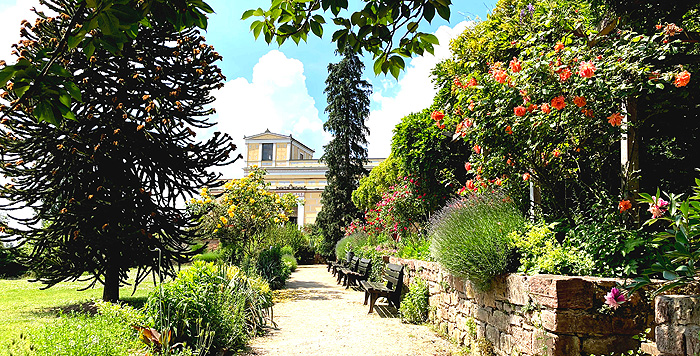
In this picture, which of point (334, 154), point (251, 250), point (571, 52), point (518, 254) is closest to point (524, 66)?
point (571, 52)

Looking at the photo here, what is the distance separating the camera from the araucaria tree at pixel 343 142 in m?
23.8

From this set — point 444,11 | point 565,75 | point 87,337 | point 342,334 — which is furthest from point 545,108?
point 87,337

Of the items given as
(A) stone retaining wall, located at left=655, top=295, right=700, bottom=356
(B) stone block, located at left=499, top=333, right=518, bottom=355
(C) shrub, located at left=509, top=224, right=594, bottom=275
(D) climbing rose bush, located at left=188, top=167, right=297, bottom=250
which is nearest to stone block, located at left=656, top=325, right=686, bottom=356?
(A) stone retaining wall, located at left=655, top=295, right=700, bottom=356

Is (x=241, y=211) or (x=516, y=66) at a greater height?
(x=516, y=66)

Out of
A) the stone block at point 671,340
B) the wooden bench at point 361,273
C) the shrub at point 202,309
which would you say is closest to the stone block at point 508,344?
the stone block at point 671,340

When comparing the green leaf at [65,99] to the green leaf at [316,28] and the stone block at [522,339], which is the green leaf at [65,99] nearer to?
the green leaf at [316,28]

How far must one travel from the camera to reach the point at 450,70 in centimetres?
920

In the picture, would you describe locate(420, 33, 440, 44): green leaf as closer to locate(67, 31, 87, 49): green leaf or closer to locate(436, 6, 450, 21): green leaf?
locate(436, 6, 450, 21): green leaf

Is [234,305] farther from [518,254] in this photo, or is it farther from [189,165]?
[518,254]

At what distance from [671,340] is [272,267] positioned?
1025 centimetres

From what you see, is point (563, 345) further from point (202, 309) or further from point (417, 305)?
point (417, 305)

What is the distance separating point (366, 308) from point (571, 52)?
5.95m

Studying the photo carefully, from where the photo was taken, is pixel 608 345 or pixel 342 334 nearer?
pixel 608 345

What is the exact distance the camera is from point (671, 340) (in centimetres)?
243
